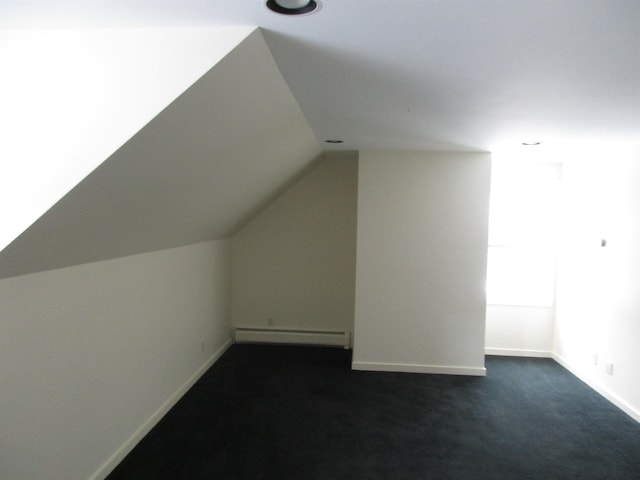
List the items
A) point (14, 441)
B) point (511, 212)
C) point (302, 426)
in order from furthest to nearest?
point (511, 212) < point (302, 426) < point (14, 441)

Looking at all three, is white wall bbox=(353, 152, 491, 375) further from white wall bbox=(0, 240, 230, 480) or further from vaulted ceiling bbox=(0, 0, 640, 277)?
white wall bbox=(0, 240, 230, 480)

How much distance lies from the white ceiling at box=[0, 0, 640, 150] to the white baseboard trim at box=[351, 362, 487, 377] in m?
2.68

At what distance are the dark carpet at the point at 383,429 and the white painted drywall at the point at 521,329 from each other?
586mm

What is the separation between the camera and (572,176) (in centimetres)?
464

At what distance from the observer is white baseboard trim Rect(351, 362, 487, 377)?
4301mm

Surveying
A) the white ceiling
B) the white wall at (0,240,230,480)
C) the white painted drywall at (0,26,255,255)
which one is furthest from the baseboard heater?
the white painted drywall at (0,26,255,255)

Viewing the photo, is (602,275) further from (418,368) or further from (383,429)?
(383,429)

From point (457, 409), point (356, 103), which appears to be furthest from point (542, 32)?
point (457, 409)

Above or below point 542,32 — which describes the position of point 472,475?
below

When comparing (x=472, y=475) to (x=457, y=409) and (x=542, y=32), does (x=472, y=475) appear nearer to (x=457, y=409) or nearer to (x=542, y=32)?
(x=457, y=409)

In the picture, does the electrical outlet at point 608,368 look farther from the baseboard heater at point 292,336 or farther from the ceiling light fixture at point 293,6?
the ceiling light fixture at point 293,6

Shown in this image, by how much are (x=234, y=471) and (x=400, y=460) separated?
1.14 meters

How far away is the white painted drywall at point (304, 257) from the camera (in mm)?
5172

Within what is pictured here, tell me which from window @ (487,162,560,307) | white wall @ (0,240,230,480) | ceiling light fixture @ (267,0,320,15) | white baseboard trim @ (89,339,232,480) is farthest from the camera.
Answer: window @ (487,162,560,307)
